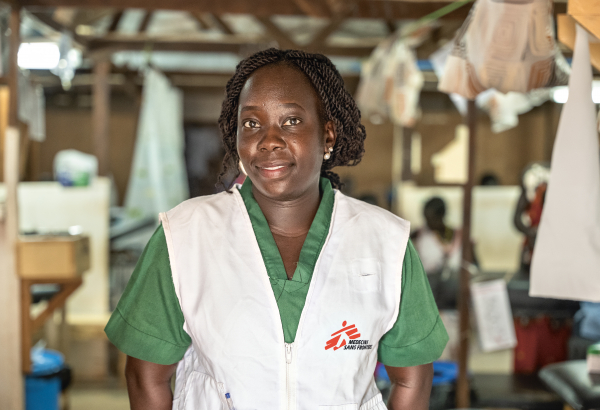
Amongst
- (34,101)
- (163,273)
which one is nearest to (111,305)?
(34,101)

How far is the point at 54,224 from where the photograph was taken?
459 cm

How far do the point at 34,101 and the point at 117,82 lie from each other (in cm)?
445

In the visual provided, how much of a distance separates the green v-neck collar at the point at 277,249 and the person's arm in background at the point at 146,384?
1.08ft

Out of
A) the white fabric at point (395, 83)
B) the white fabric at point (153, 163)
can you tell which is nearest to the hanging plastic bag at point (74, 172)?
the white fabric at point (153, 163)

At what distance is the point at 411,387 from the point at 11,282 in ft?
7.89

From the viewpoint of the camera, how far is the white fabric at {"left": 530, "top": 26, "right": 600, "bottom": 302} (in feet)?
5.75

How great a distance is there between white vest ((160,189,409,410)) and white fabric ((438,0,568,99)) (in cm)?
106

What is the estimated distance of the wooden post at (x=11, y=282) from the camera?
293cm

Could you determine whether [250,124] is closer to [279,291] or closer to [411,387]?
[279,291]

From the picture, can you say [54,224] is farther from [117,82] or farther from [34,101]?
[117,82]

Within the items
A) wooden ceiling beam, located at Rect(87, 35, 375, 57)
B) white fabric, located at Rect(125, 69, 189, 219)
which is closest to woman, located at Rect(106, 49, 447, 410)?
wooden ceiling beam, located at Rect(87, 35, 375, 57)

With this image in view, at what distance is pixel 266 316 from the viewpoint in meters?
1.24

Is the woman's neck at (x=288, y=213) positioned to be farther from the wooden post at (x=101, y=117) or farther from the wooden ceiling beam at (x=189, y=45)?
the wooden post at (x=101, y=117)

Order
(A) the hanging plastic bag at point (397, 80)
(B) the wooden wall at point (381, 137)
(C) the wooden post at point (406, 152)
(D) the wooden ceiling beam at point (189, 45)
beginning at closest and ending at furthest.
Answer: (A) the hanging plastic bag at point (397, 80)
(C) the wooden post at point (406, 152)
(D) the wooden ceiling beam at point (189, 45)
(B) the wooden wall at point (381, 137)
